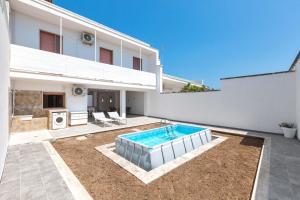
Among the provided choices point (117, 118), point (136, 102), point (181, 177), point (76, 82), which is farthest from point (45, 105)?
point (181, 177)

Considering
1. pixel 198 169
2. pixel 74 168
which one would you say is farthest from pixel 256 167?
pixel 74 168

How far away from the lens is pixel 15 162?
13.5ft

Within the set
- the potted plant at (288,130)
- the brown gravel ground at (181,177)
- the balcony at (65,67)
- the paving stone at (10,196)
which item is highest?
the balcony at (65,67)

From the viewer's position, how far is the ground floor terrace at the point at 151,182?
2.82 meters

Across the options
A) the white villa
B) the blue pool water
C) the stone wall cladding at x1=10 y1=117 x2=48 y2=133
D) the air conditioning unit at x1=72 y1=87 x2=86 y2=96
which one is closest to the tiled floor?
the blue pool water

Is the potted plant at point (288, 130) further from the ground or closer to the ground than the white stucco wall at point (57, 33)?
closer to the ground

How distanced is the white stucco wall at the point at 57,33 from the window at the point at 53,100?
2863 millimetres

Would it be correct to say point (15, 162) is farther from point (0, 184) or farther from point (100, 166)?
point (100, 166)

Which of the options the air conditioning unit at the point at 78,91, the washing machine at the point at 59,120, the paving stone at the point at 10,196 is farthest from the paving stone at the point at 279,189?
the air conditioning unit at the point at 78,91

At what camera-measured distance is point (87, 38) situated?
978cm

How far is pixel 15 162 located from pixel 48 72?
4.81 m

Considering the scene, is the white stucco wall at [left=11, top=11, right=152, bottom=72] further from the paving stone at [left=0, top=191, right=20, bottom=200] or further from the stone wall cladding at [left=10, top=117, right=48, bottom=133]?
the paving stone at [left=0, top=191, right=20, bottom=200]

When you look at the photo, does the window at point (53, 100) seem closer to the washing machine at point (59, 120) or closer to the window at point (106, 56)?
the washing machine at point (59, 120)

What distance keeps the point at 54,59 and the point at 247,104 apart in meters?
11.7
